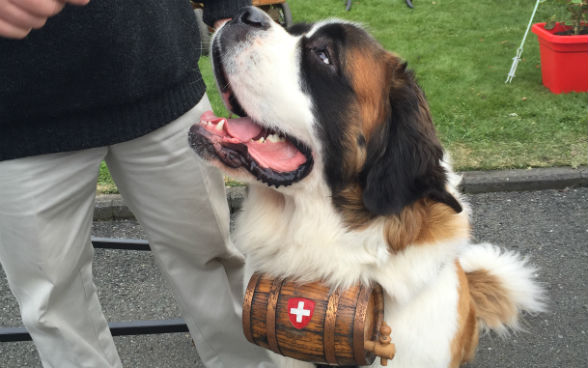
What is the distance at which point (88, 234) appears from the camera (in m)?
1.91

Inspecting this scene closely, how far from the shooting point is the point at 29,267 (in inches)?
68.9

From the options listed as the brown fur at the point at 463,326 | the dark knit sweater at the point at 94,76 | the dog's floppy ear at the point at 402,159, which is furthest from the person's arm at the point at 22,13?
the brown fur at the point at 463,326

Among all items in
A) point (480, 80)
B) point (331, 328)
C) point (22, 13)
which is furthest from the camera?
point (480, 80)

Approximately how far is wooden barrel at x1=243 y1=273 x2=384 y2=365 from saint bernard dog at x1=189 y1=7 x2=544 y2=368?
57 millimetres

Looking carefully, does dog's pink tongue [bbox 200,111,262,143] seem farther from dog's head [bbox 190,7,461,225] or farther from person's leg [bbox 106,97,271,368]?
person's leg [bbox 106,97,271,368]

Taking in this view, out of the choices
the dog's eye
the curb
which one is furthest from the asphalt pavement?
the dog's eye

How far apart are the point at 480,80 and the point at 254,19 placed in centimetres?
413

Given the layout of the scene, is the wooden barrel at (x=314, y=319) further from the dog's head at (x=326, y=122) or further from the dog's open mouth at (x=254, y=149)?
the dog's open mouth at (x=254, y=149)

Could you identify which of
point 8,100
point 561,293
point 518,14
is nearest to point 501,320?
point 561,293

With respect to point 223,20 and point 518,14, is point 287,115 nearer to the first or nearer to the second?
point 223,20

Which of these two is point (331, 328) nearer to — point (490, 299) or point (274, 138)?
point (274, 138)

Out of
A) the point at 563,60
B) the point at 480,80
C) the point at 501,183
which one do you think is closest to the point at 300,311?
the point at 501,183

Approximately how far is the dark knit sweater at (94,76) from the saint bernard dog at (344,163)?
0.19 metres

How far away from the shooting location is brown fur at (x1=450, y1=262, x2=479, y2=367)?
1896 mm
